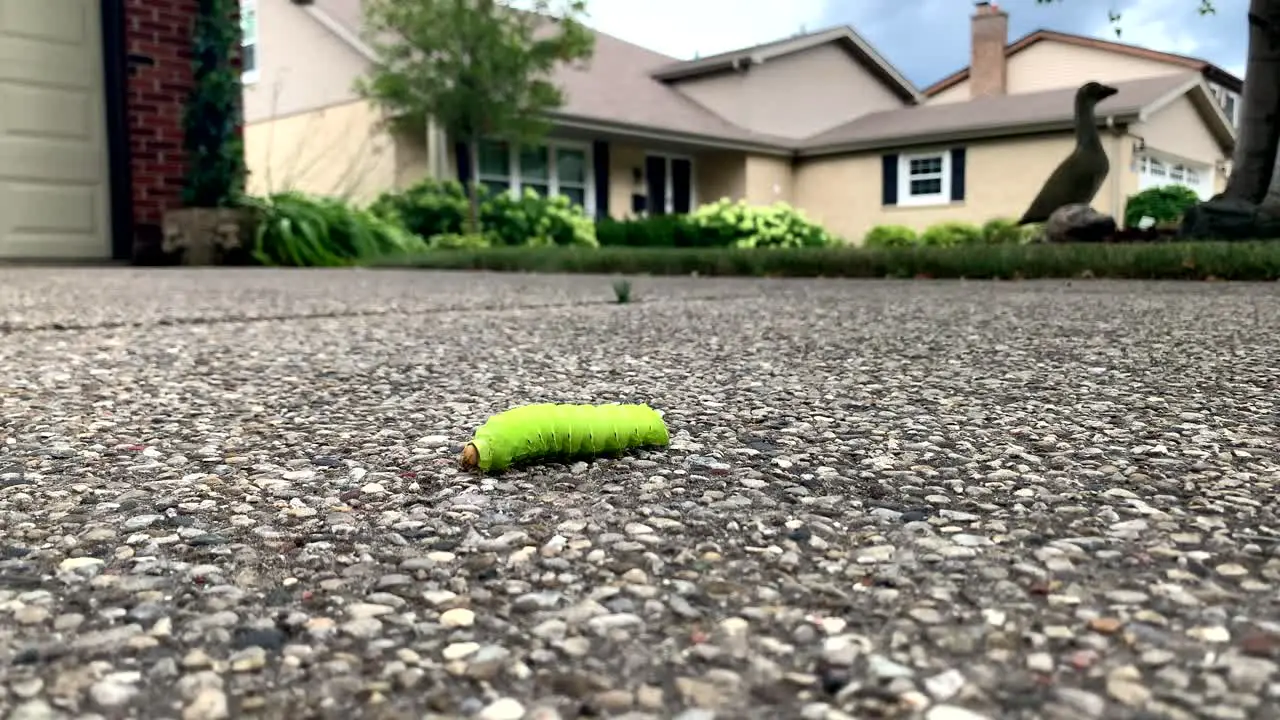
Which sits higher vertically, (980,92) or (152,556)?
(980,92)

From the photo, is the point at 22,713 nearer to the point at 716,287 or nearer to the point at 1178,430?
the point at 1178,430

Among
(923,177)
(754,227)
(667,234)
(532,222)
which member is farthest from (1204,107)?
(532,222)

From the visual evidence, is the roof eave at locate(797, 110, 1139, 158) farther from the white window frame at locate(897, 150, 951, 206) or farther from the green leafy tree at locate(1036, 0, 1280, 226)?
the green leafy tree at locate(1036, 0, 1280, 226)

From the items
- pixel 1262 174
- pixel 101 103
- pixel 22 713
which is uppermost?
pixel 101 103

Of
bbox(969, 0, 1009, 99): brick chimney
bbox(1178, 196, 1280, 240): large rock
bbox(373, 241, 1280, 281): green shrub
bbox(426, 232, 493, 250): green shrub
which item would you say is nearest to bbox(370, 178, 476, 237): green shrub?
bbox(426, 232, 493, 250): green shrub

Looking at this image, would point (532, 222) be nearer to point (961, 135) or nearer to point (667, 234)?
point (667, 234)

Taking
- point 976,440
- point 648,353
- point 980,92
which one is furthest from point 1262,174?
point 980,92

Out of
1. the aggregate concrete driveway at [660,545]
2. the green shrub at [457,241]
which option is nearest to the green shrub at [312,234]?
the green shrub at [457,241]
